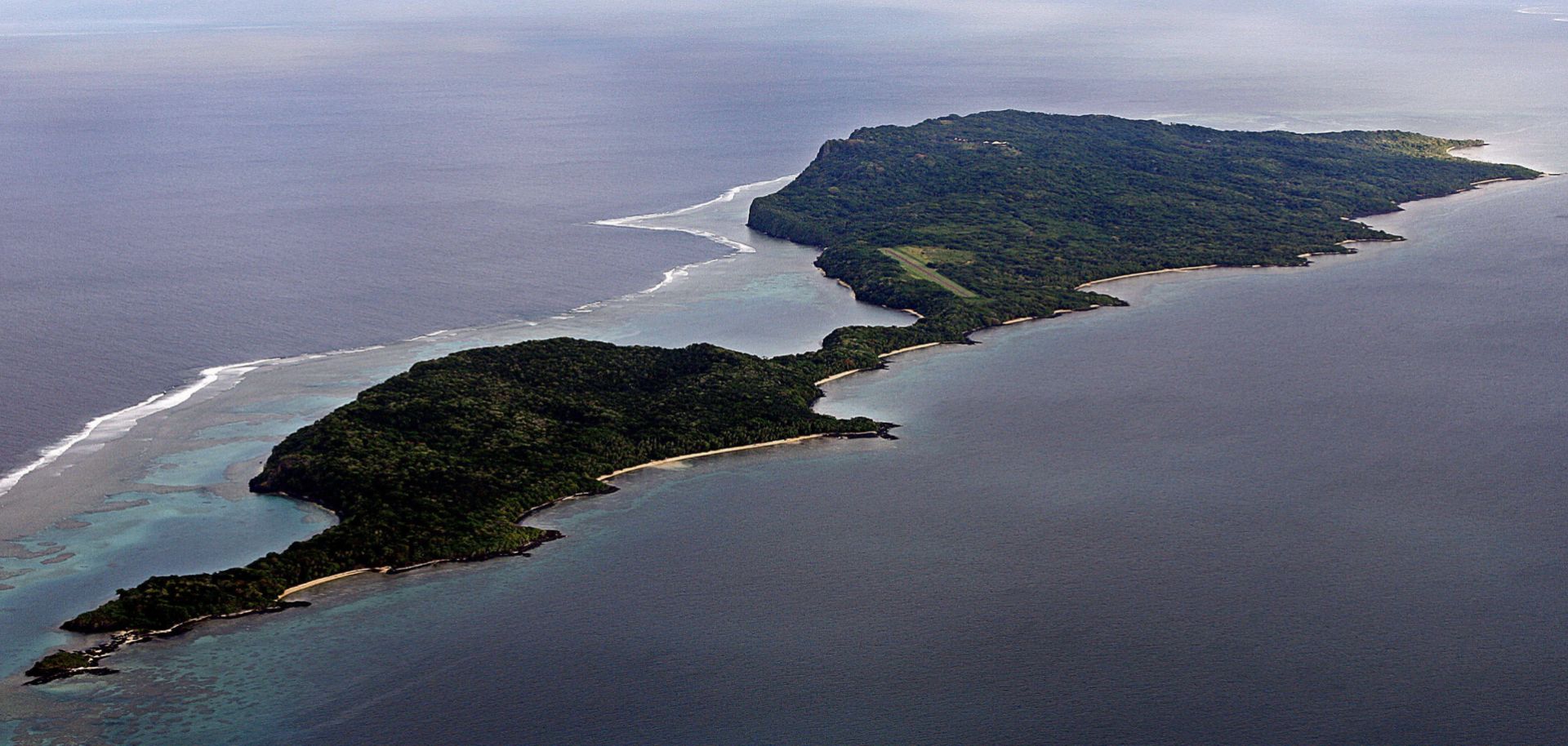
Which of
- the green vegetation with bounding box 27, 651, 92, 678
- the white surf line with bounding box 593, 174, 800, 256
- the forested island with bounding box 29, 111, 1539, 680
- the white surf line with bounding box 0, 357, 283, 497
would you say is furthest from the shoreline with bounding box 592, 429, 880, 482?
the white surf line with bounding box 593, 174, 800, 256

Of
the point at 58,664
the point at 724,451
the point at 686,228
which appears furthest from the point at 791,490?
the point at 686,228

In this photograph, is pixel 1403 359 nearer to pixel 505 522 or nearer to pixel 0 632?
pixel 505 522

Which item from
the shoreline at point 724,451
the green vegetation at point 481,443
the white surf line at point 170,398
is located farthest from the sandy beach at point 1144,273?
the shoreline at point 724,451

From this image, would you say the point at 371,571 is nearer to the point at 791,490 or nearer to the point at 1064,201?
the point at 791,490

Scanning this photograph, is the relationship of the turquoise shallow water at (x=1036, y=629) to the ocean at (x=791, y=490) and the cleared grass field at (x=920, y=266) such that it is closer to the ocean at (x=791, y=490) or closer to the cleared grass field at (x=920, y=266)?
the ocean at (x=791, y=490)

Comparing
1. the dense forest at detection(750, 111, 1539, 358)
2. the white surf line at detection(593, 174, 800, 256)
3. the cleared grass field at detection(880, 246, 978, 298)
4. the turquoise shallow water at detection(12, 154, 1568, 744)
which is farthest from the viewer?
the white surf line at detection(593, 174, 800, 256)

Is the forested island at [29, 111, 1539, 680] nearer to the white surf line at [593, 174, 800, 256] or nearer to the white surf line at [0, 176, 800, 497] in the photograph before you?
the white surf line at [593, 174, 800, 256]

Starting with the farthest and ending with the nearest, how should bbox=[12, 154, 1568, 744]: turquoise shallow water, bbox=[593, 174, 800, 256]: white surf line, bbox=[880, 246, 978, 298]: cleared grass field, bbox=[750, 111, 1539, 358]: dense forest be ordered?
bbox=[593, 174, 800, 256]: white surf line
bbox=[750, 111, 1539, 358]: dense forest
bbox=[880, 246, 978, 298]: cleared grass field
bbox=[12, 154, 1568, 744]: turquoise shallow water
